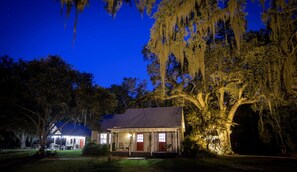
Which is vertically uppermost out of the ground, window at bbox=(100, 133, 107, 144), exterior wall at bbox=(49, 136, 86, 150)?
window at bbox=(100, 133, 107, 144)

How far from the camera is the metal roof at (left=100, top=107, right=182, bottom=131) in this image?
20587 mm

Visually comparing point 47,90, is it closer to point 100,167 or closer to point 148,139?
point 100,167

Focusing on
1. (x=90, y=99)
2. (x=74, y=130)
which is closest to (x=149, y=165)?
(x=90, y=99)

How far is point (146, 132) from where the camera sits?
22094 millimetres

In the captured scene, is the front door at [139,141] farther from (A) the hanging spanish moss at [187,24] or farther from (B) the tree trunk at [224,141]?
(A) the hanging spanish moss at [187,24]

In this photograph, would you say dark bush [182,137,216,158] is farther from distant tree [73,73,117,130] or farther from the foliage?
distant tree [73,73,117,130]

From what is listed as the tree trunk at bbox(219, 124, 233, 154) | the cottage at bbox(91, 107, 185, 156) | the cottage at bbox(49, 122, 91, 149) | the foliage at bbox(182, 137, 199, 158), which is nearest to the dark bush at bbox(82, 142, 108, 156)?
the cottage at bbox(91, 107, 185, 156)

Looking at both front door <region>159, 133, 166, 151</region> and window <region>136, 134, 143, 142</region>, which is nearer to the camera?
front door <region>159, 133, 166, 151</region>

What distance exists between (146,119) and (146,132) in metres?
1.32

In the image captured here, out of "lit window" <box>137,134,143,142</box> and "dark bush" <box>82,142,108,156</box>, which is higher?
"lit window" <box>137,134,143,142</box>

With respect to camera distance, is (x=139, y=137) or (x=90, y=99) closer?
(x=90, y=99)

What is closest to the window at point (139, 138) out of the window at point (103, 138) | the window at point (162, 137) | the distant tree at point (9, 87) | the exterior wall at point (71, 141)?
the window at point (162, 137)

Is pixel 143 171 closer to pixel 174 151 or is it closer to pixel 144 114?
pixel 174 151

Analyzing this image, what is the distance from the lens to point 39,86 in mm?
16812
